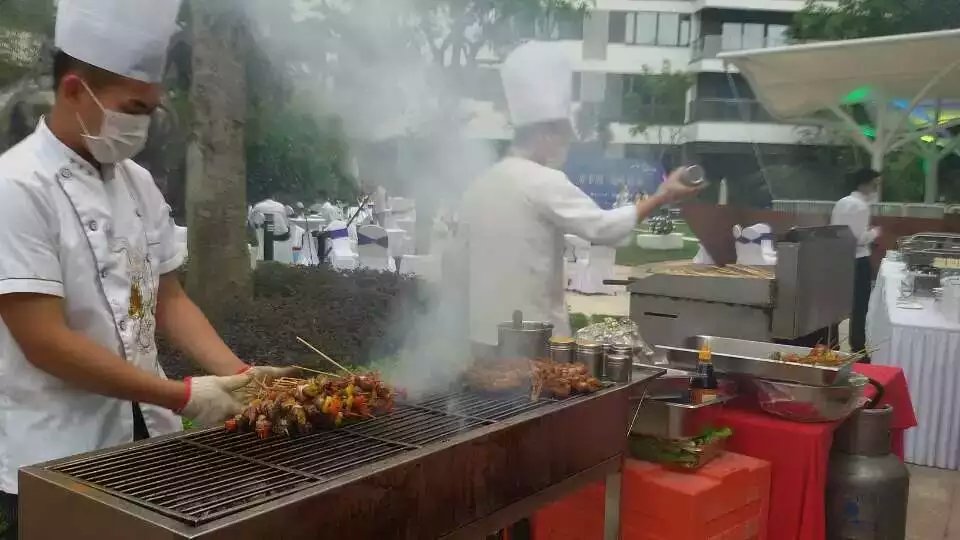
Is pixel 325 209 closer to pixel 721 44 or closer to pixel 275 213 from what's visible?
pixel 275 213

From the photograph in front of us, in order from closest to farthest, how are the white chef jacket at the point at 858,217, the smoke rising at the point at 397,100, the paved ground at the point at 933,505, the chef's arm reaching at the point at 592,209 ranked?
the chef's arm reaching at the point at 592,209, the smoke rising at the point at 397,100, the paved ground at the point at 933,505, the white chef jacket at the point at 858,217

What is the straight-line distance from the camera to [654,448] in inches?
112

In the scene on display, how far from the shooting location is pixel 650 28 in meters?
4.53

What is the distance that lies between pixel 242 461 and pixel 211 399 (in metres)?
0.27

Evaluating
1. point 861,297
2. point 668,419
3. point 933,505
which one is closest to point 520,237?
point 668,419

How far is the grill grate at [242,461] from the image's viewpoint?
1.53m

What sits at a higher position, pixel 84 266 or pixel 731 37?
pixel 731 37

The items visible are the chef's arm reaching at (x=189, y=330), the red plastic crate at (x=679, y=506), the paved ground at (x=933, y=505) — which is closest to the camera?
the chef's arm reaching at (x=189, y=330)

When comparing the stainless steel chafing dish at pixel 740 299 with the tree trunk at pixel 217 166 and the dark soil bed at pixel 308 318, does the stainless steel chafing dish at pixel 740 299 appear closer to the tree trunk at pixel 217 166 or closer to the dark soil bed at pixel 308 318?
the dark soil bed at pixel 308 318

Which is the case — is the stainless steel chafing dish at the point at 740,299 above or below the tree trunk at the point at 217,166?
below

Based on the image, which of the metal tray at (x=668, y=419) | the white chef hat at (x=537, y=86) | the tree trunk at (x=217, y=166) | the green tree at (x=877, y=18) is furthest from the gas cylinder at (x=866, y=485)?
the green tree at (x=877, y=18)

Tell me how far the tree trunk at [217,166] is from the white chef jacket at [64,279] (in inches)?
107

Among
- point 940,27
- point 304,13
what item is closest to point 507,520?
point 304,13

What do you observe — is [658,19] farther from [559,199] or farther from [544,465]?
[544,465]
